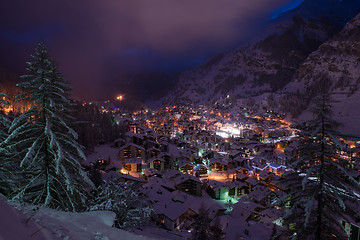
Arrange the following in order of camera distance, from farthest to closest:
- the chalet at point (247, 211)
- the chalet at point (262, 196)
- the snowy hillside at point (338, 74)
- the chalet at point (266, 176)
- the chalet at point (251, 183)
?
the snowy hillside at point (338, 74) < the chalet at point (266, 176) < the chalet at point (251, 183) < the chalet at point (262, 196) < the chalet at point (247, 211)

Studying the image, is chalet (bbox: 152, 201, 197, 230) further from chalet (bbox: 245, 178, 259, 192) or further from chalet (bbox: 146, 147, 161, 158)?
chalet (bbox: 146, 147, 161, 158)

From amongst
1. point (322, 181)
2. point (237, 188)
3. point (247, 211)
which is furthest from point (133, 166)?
point (322, 181)

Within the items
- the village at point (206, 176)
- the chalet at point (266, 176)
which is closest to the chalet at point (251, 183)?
the village at point (206, 176)

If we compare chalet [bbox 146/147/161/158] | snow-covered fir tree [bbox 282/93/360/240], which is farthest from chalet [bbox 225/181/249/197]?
snow-covered fir tree [bbox 282/93/360/240]

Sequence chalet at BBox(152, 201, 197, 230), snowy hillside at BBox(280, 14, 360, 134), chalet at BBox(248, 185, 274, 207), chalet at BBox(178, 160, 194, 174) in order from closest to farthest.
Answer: chalet at BBox(152, 201, 197, 230) < chalet at BBox(248, 185, 274, 207) < chalet at BBox(178, 160, 194, 174) < snowy hillside at BBox(280, 14, 360, 134)

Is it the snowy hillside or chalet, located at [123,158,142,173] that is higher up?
the snowy hillside

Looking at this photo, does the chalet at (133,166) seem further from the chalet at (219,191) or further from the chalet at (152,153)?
the chalet at (219,191)
